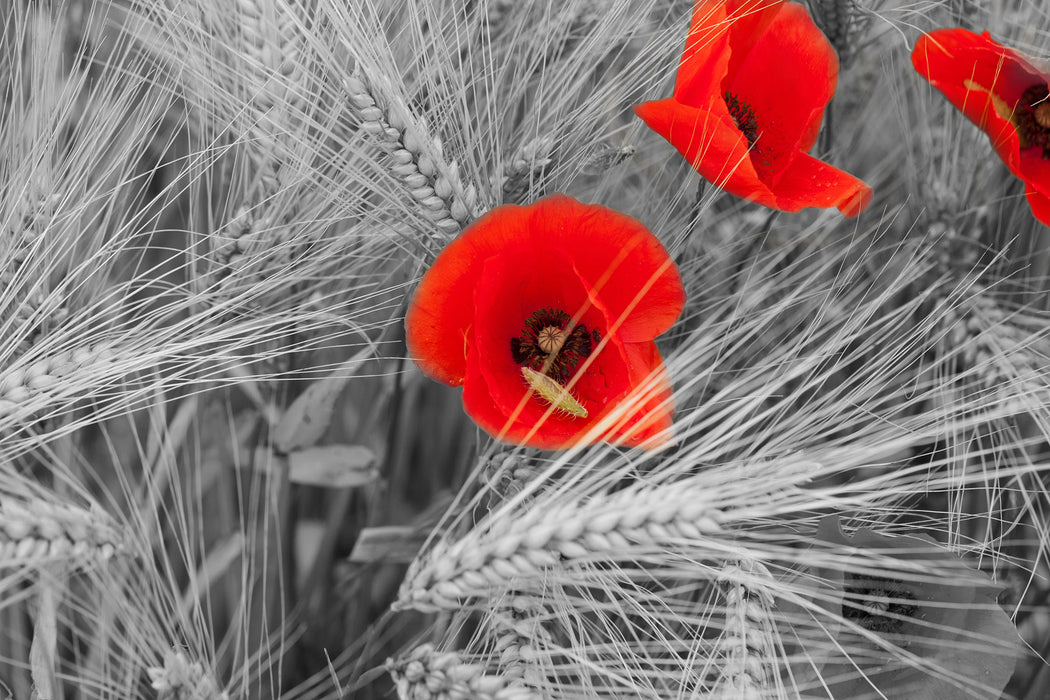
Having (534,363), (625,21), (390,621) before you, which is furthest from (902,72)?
(390,621)

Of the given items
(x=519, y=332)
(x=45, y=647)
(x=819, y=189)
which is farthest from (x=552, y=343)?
(x=45, y=647)

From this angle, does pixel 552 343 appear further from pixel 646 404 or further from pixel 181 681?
pixel 181 681

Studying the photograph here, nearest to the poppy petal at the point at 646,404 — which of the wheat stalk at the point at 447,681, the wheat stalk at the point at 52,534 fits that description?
the wheat stalk at the point at 447,681

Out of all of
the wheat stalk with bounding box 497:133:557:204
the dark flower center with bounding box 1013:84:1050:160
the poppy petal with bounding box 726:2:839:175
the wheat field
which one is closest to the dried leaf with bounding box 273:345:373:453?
the wheat field

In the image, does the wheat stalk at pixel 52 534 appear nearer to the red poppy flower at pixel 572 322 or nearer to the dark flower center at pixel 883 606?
the red poppy flower at pixel 572 322

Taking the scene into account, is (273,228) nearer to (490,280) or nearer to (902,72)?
(490,280)

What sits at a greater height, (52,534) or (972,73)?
(972,73)

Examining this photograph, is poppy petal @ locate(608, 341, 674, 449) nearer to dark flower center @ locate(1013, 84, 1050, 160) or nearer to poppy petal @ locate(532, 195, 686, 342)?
poppy petal @ locate(532, 195, 686, 342)
